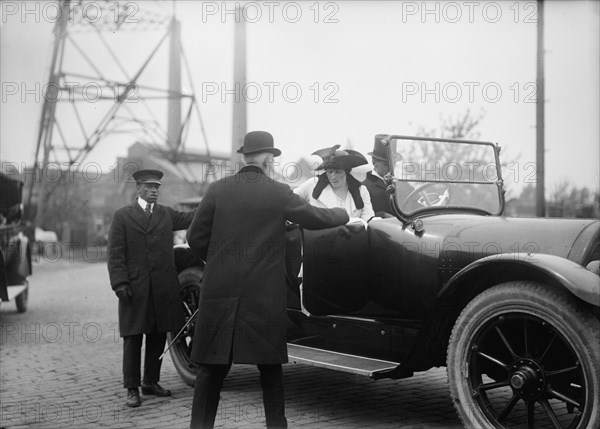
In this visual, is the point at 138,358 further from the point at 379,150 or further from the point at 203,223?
the point at 379,150

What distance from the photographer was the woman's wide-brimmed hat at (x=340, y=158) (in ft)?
15.4

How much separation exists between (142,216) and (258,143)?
1.87m

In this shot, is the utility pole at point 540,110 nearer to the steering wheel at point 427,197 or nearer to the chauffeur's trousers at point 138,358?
the steering wheel at point 427,197

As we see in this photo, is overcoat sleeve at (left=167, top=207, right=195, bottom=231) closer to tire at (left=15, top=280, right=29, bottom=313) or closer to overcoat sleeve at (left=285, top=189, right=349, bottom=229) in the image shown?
overcoat sleeve at (left=285, top=189, right=349, bottom=229)

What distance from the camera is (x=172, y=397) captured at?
16.3ft

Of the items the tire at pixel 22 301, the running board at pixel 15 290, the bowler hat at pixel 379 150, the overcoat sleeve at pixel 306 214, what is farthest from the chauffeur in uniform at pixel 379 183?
the tire at pixel 22 301

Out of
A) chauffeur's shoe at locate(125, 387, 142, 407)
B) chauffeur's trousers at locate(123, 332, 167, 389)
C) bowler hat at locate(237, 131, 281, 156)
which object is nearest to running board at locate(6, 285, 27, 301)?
chauffeur's trousers at locate(123, 332, 167, 389)

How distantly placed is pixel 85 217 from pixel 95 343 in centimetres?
2732

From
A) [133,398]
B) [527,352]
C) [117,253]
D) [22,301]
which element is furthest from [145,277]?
[22,301]

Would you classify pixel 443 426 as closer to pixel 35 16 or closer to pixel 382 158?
pixel 382 158

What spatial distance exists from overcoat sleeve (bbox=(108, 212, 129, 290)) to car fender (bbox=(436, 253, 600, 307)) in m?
2.52

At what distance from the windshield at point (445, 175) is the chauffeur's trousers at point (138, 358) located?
226 cm

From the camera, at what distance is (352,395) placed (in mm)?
4883

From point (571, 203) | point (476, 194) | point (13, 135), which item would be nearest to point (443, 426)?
point (476, 194)
